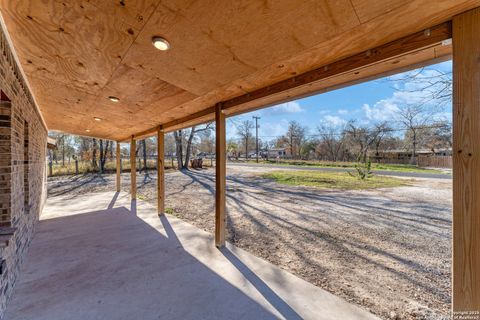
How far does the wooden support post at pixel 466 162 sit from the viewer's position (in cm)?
111

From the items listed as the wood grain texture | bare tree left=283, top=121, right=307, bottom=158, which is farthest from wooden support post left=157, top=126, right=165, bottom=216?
bare tree left=283, top=121, right=307, bottom=158

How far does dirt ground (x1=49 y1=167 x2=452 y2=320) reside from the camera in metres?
2.09

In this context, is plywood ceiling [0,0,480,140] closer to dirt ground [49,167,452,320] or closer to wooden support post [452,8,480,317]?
wooden support post [452,8,480,317]

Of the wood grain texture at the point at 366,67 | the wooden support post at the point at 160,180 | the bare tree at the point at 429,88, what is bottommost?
the wooden support post at the point at 160,180

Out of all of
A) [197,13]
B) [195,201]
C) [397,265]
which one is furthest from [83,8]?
[195,201]

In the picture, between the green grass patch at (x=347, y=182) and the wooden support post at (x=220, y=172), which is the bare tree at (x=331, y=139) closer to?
the green grass patch at (x=347, y=182)

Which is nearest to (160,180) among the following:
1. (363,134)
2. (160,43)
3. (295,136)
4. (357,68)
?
(160,43)

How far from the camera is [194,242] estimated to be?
10.9 feet

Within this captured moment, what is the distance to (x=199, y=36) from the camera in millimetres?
1452

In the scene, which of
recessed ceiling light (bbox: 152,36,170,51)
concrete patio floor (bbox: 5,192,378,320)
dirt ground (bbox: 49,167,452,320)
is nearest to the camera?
recessed ceiling light (bbox: 152,36,170,51)

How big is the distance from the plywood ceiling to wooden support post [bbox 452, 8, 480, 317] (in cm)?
19

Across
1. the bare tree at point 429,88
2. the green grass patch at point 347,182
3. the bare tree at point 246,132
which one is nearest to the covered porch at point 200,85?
the bare tree at point 429,88

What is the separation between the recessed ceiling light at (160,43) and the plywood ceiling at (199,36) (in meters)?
0.04

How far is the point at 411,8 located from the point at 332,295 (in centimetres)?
232
